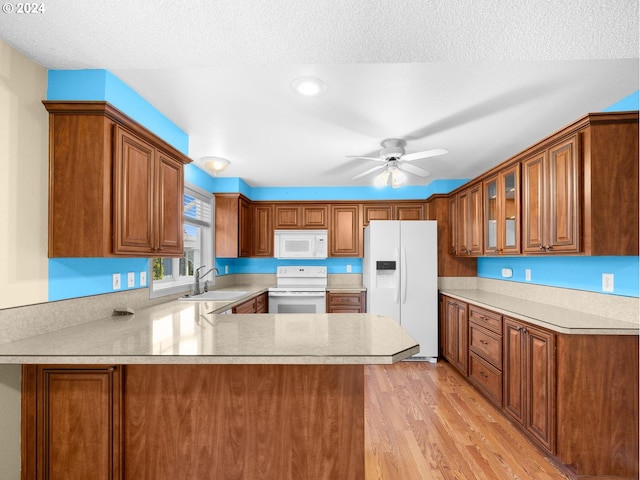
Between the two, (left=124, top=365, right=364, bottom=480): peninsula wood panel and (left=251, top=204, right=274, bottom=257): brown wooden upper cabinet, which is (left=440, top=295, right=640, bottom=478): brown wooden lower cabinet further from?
(left=251, top=204, right=274, bottom=257): brown wooden upper cabinet

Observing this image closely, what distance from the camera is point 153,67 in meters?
1.67

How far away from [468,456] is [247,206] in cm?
388

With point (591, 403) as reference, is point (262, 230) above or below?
above

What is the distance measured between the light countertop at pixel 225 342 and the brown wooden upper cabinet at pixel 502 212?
1.71 m

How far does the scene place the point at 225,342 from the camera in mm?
1490

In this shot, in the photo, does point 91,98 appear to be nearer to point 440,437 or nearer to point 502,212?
point 440,437

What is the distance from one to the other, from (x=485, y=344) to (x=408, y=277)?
1.33 metres

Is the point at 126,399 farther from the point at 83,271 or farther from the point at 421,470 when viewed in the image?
the point at 421,470

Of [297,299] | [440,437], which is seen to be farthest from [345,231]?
[440,437]

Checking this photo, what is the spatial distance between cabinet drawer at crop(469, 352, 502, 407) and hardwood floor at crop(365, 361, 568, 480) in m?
0.10

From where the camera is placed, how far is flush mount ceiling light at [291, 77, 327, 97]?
1.92m

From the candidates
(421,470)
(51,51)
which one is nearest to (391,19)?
(51,51)

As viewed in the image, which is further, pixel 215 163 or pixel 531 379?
pixel 215 163

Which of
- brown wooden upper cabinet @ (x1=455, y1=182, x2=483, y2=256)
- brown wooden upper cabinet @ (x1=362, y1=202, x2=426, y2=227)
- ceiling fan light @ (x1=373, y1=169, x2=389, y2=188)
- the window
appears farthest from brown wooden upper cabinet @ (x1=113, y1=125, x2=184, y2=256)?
brown wooden upper cabinet @ (x1=455, y1=182, x2=483, y2=256)
